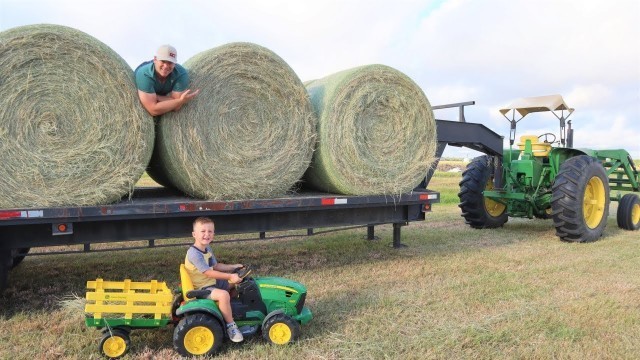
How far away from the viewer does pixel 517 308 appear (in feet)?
14.4

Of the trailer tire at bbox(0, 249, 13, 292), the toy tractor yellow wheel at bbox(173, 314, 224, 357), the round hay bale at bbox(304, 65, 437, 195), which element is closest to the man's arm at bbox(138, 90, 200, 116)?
the round hay bale at bbox(304, 65, 437, 195)

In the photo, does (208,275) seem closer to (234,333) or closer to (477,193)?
(234,333)

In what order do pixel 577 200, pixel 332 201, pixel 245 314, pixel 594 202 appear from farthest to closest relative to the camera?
pixel 594 202 → pixel 577 200 → pixel 332 201 → pixel 245 314

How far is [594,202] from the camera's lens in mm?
7906

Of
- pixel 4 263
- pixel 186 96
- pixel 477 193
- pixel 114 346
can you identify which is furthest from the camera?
pixel 477 193

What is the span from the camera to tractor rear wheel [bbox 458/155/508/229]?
28.6 feet

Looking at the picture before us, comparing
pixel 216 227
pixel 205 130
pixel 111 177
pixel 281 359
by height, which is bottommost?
pixel 281 359

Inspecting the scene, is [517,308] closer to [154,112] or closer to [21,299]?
[154,112]

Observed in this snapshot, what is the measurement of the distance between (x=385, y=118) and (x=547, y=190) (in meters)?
4.11

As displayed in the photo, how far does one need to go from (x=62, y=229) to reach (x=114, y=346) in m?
1.37

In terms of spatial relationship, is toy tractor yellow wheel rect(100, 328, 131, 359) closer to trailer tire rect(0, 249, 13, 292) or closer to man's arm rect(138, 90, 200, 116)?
trailer tire rect(0, 249, 13, 292)

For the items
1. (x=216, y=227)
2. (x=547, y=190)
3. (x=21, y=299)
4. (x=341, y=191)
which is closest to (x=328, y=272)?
(x=341, y=191)

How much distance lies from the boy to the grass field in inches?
9.2

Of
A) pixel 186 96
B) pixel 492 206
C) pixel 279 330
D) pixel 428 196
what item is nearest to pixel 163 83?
pixel 186 96
